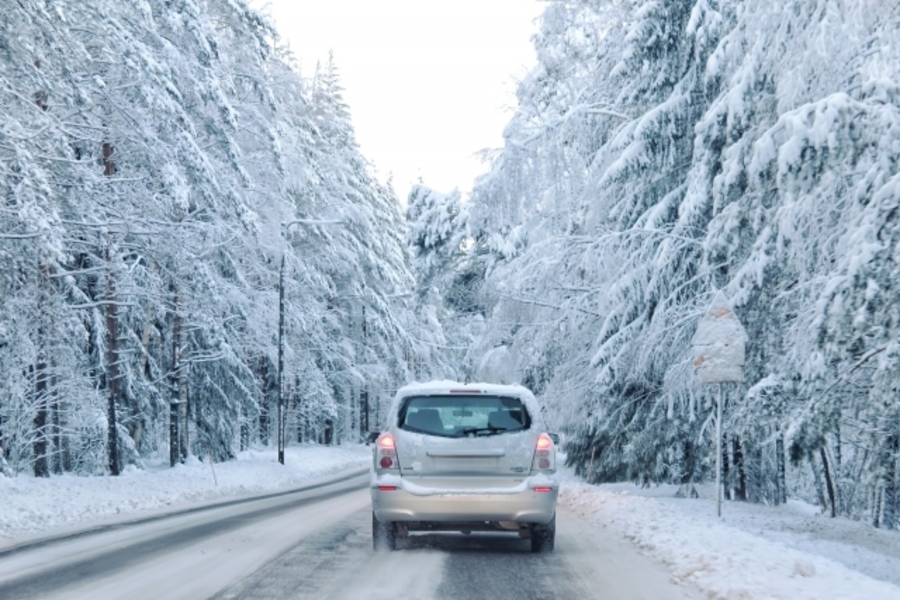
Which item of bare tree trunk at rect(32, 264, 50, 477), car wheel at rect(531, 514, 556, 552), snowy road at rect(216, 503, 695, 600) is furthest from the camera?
bare tree trunk at rect(32, 264, 50, 477)

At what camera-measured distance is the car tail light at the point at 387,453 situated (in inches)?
432

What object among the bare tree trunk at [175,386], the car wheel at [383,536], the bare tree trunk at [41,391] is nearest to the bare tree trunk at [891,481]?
the car wheel at [383,536]

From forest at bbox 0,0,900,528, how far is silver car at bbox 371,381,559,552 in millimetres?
3307

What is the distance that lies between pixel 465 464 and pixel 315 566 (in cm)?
199

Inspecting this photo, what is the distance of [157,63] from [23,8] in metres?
5.67

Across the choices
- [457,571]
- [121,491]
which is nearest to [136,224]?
[121,491]

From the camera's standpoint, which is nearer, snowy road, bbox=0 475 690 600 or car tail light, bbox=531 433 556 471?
snowy road, bbox=0 475 690 600

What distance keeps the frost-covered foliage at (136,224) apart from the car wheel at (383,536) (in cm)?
648

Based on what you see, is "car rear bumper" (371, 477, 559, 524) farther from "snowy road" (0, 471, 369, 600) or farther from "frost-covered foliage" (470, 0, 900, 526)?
"frost-covered foliage" (470, 0, 900, 526)

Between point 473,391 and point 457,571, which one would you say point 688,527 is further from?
point 457,571

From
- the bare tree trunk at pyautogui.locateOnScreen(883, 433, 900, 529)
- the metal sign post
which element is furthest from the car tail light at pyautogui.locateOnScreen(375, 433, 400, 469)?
the bare tree trunk at pyautogui.locateOnScreen(883, 433, 900, 529)

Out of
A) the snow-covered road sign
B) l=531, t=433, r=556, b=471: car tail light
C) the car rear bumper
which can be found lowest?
the car rear bumper

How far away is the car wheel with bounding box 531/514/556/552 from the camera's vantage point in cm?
1110

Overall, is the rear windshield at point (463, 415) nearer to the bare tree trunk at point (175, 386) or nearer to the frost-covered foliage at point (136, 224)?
the frost-covered foliage at point (136, 224)
